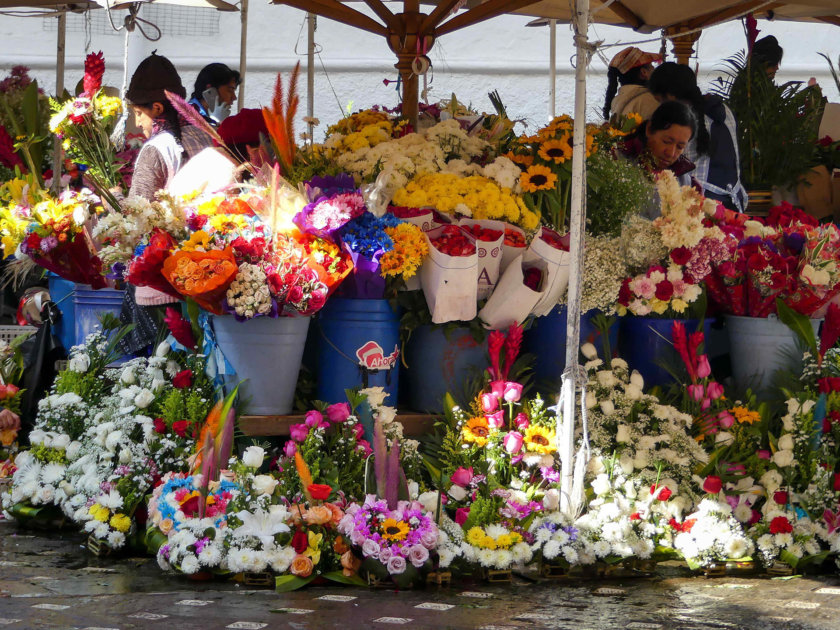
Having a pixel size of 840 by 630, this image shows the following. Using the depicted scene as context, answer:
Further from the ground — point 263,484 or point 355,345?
point 355,345

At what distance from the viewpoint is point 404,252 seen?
369 centimetres

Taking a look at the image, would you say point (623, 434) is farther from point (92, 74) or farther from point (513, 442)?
point (92, 74)

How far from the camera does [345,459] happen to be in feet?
11.9

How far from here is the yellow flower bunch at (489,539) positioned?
11.3 ft

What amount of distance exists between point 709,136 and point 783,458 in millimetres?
1837

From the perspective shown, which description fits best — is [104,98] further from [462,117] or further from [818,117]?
[818,117]

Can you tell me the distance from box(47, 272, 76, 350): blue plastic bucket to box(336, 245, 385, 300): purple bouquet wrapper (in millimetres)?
1465

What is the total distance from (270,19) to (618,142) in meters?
7.24

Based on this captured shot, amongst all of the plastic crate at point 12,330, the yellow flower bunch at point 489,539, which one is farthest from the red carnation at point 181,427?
the plastic crate at point 12,330

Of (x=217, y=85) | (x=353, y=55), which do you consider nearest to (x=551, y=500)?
(x=217, y=85)

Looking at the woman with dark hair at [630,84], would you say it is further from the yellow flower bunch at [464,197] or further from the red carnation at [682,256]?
the yellow flower bunch at [464,197]

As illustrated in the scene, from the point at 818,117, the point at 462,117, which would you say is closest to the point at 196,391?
the point at 462,117

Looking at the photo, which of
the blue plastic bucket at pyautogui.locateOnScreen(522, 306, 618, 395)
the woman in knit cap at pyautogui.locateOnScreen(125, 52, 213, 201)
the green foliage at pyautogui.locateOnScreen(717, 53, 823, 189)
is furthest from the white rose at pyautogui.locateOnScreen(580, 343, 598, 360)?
the green foliage at pyautogui.locateOnScreen(717, 53, 823, 189)

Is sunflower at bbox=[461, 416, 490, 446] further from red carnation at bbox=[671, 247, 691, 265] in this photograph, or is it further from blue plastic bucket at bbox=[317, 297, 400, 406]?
red carnation at bbox=[671, 247, 691, 265]
